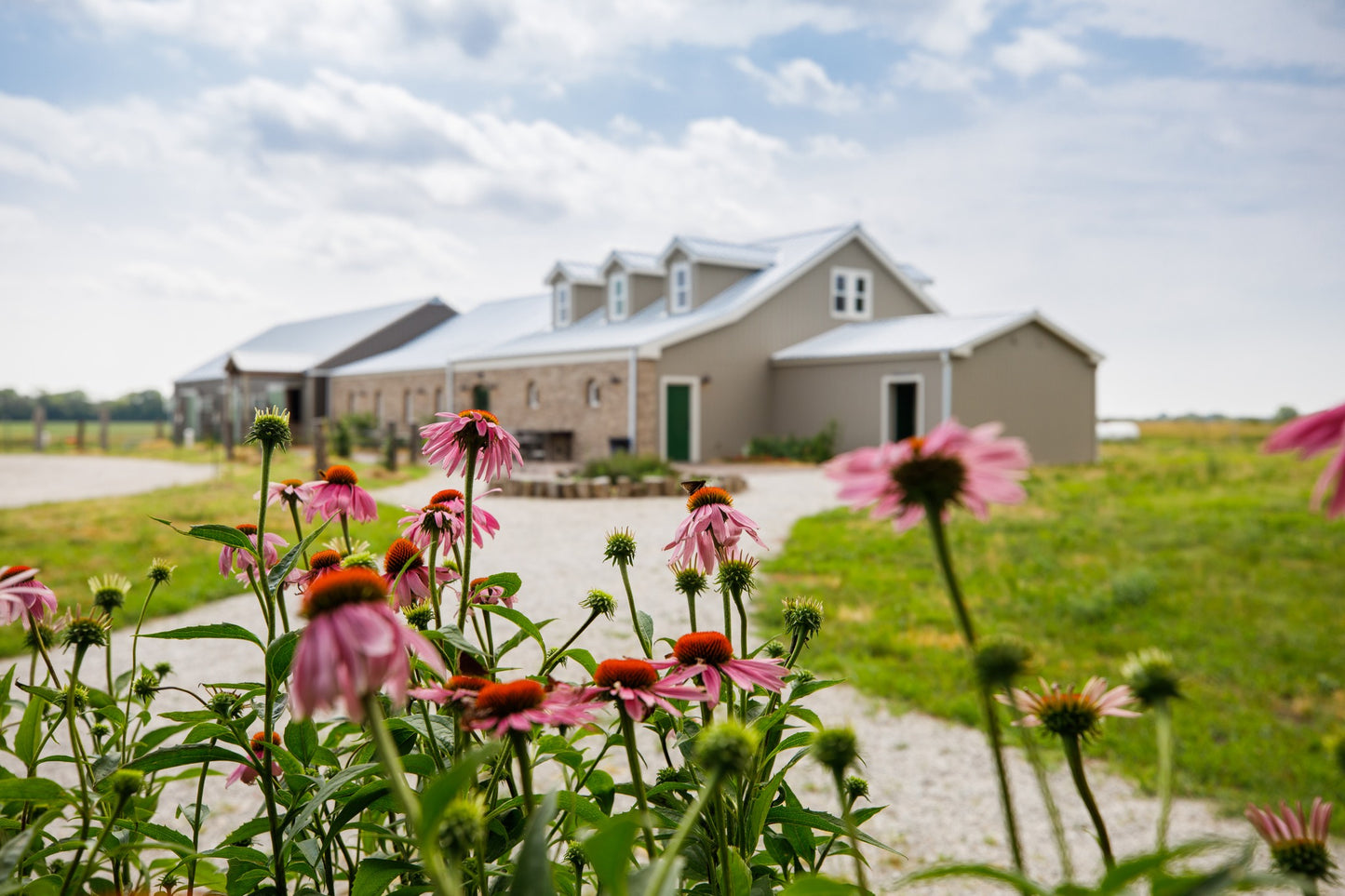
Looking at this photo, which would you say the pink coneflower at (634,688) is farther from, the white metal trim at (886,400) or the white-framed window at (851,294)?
the white-framed window at (851,294)

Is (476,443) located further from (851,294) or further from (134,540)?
(851,294)

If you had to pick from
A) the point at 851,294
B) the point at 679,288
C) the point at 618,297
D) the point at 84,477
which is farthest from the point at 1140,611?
the point at 84,477

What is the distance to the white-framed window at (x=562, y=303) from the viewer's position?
74.0 ft

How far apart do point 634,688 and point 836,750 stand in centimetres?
28

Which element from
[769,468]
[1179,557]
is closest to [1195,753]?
[1179,557]

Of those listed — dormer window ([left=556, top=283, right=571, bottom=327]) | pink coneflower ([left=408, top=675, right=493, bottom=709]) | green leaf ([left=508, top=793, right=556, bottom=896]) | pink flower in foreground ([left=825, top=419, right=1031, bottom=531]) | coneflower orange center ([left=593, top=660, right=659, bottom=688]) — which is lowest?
green leaf ([left=508, top=793, right=556, bottom=896])

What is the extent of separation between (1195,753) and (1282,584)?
3872 millimetres

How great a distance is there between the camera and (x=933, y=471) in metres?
0.65

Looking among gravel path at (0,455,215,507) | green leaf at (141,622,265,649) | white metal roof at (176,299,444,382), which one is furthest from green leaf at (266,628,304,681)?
white metal roof at (176,299,444,382)

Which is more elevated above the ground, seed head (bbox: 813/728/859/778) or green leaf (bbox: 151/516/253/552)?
green leaf (bbox: 151/516/253/552)

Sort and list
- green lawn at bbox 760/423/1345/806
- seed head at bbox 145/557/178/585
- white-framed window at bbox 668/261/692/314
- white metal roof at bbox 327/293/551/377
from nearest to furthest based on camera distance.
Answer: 1. seed head at bbox 145/557/178/585
2. green lawn at bbox 760/423/1345/806
3. white-framed window at bbox 668/261/692/314
4. white metal roof at bbox 327/293/551/377

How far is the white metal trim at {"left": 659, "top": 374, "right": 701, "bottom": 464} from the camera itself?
59.5 ft

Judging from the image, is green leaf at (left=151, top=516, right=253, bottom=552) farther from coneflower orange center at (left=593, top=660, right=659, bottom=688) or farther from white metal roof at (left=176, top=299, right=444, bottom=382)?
white metal roof at (left=176, top=299, right=444, bottom=382)

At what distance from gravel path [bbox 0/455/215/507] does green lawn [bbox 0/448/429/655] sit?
6.46 ft
